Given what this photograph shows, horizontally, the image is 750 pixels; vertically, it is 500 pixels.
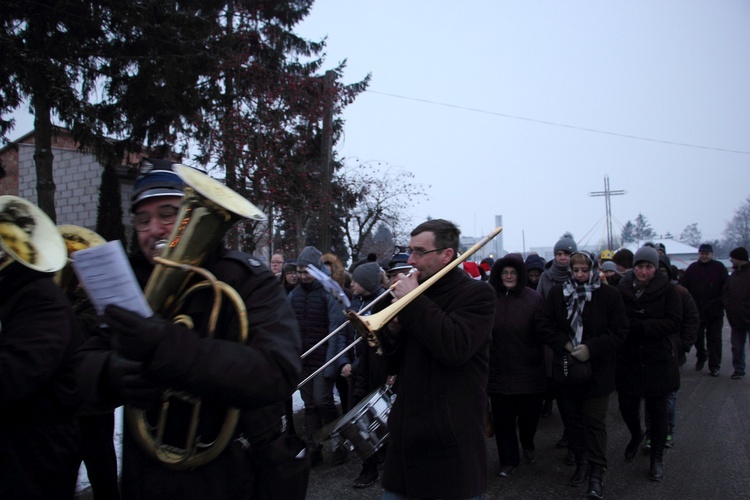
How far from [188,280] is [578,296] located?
416 cm

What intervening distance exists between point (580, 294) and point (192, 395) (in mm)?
4209

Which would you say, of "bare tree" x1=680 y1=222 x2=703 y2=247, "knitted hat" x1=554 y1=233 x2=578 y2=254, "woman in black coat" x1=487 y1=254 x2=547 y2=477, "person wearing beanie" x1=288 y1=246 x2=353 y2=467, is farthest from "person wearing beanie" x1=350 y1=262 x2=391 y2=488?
"bare tree" x1=680 y1=222 x2=703 y2=247

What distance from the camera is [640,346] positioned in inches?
220

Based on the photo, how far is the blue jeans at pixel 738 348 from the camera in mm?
9430

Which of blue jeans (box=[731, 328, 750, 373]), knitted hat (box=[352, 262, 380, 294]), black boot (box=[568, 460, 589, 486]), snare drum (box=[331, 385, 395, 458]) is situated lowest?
black boot (box=[568, 460, 589, 486])

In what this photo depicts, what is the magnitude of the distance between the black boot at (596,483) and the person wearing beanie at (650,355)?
0.75 m

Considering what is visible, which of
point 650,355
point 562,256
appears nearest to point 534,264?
point 562,256

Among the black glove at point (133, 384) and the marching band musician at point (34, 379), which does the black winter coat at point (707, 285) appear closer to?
the marching band musician at point (34, 379)

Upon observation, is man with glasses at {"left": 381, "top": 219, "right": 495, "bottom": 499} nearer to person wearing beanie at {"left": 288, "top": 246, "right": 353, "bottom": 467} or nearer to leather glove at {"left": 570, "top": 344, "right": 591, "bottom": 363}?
leather glove at {"left": 570, "top": 344, "right": 591, "bottom": 363}

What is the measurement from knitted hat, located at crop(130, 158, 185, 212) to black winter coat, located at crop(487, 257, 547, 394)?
4.12 meters

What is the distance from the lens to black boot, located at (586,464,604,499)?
15.5ft

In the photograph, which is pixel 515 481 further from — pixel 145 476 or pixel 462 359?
pixel 145 476

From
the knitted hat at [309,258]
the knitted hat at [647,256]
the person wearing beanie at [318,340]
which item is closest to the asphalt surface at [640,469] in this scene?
the person wearing beanie at [318,340]

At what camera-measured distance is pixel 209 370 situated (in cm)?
158
